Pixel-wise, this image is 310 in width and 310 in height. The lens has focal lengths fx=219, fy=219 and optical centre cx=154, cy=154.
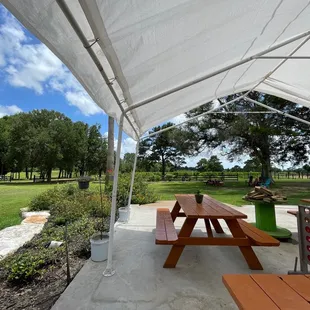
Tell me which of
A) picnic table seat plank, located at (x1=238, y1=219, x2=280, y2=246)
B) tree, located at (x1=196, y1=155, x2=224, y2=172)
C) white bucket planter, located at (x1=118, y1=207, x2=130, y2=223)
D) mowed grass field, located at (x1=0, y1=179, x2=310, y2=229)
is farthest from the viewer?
tree, located at (x1=196, y1=155, x2=224, y2=172)

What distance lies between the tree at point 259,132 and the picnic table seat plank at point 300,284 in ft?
40.2

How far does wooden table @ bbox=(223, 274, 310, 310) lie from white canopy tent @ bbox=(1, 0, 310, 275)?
155 cm

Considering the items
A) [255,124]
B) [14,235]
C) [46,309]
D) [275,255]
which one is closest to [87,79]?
[46,309]

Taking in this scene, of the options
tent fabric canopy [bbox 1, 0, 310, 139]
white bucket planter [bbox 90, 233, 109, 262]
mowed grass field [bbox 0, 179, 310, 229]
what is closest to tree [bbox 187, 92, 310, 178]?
mowed grass field [bbox 0, 179, 310, 229]

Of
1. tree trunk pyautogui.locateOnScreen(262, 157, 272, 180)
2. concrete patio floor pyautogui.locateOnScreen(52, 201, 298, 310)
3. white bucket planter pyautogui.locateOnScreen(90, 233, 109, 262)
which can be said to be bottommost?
concrete patio floor pyautogui.locateOnScreen(52, 201, 298, 310)

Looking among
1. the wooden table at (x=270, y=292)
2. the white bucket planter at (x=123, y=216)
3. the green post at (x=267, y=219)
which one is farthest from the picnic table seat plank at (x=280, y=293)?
the white bucket planter at (x=123, y=216)

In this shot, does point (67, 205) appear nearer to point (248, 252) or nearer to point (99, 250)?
point (99, 250)

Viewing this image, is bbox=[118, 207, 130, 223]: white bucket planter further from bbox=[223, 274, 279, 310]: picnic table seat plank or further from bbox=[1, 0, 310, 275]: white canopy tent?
bbox=[223, 274, 279, 310]: picnic table seat plank

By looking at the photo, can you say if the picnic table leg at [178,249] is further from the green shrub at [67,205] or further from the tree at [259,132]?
the tree at [259,132]

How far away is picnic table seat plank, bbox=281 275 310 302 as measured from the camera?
105 cm

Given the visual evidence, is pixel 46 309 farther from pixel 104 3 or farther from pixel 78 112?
pixel 78 112

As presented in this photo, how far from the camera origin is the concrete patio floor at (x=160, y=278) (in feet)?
6.04

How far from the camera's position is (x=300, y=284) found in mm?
1134

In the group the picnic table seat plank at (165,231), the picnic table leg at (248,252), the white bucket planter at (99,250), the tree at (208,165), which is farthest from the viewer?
the tree at (208,165)
